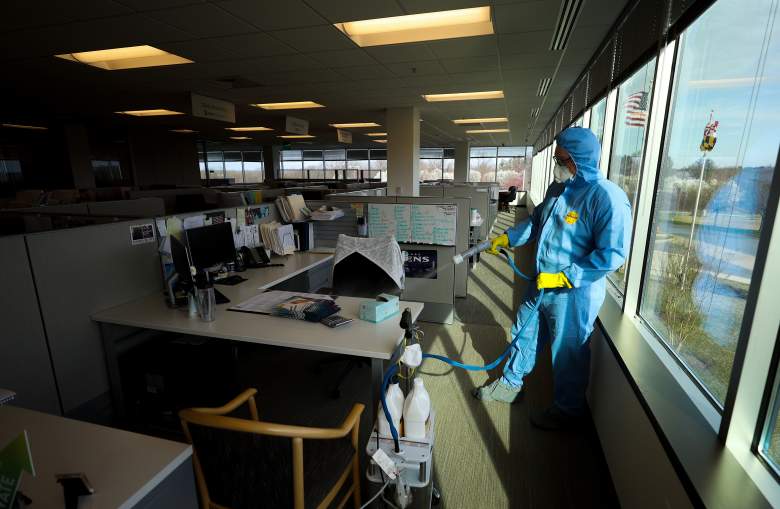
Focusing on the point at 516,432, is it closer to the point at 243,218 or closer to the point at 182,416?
the point at 182,416

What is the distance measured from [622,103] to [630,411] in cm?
252

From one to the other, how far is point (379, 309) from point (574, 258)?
1132 millimetres

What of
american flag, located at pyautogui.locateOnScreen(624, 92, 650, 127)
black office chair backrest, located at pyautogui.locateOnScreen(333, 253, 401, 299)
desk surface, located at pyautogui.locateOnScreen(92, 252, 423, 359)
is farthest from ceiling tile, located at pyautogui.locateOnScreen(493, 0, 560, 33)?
desk surface, located at pyautogui.locateOnScreen(92, 252, 423, 359)

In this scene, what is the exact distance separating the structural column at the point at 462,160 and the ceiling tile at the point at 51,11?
12250 mm

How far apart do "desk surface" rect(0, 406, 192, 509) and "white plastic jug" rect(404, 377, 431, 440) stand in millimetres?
729

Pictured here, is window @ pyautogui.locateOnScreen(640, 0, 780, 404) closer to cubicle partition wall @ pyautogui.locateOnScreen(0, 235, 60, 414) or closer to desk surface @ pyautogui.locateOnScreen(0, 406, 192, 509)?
desk surface @ pyautogui.locateOnScreen(0, 406, 192, 509)

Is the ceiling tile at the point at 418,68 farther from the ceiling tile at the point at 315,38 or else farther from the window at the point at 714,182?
the window at the point at 714,182

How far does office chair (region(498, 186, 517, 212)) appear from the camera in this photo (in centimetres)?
1260

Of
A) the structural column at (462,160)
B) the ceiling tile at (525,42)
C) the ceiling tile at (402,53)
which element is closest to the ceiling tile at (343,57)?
the ceiling tile at (402,53)

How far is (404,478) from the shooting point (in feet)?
4.83

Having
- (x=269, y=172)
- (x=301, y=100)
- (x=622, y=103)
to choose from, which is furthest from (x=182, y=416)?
(x=269, y=172)

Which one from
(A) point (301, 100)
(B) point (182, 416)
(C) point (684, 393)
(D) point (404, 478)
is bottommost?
(D) point (404, 478)

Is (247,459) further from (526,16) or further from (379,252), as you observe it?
(526,16)

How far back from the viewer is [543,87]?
5230mm
